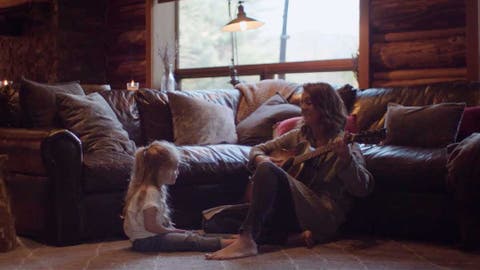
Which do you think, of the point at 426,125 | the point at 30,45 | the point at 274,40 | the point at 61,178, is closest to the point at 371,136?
the point at 426,125

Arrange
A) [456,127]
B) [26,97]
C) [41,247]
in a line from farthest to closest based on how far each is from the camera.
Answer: [26,97] < [456,127] < [41,247]

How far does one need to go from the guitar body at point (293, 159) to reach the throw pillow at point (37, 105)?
1.63 m

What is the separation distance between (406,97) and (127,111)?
2.04 m

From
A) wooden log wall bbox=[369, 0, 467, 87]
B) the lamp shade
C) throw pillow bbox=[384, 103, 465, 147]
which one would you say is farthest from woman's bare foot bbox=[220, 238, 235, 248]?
the lamp shade

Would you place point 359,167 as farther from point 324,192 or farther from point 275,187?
point 275,187

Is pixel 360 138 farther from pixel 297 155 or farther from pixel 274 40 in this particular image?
pixel 274 40

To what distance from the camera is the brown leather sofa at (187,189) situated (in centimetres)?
312

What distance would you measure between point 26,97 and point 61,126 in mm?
297

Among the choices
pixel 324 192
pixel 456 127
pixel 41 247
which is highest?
pixel 456 127

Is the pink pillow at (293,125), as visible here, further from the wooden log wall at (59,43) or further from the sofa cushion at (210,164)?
the wooden log wall at (59,43)

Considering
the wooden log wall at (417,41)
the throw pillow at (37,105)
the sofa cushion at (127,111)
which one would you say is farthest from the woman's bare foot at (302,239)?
the wooden log wall at (417,41)

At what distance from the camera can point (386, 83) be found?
4828mm

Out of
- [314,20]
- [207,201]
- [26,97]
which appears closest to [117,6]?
[314,20]

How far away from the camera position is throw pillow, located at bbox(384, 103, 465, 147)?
11.3 feet
